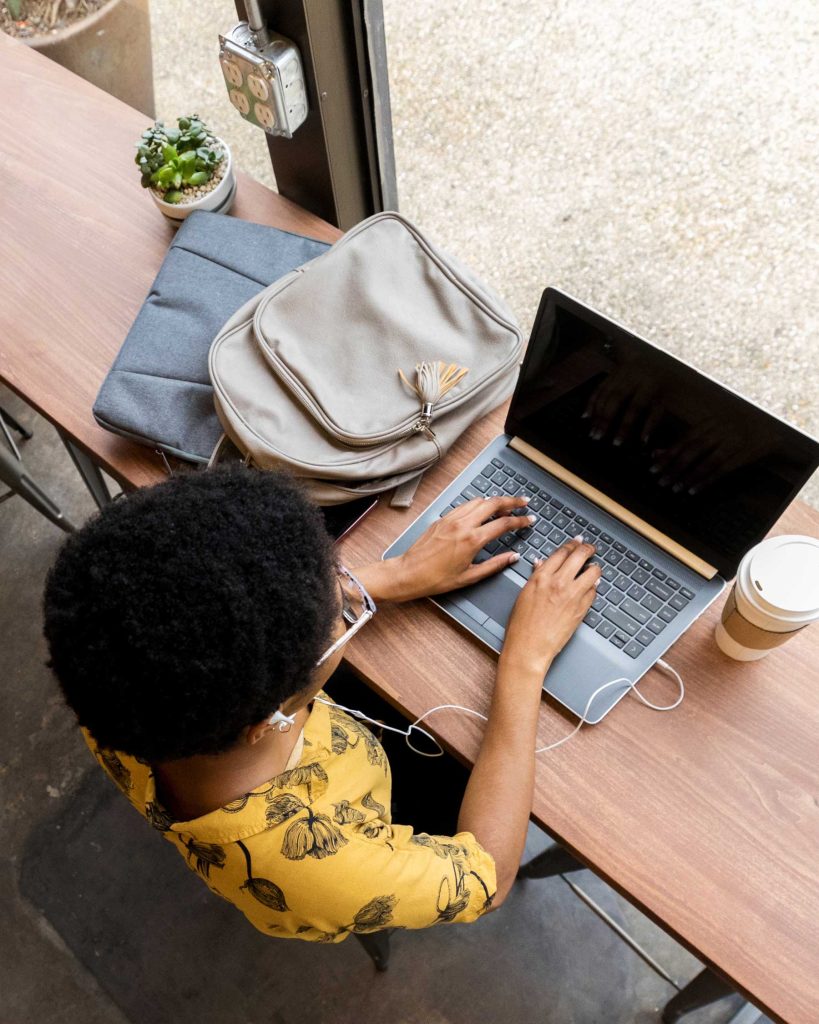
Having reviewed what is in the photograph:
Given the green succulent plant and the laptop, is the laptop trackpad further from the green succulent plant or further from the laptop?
the green succulent plant

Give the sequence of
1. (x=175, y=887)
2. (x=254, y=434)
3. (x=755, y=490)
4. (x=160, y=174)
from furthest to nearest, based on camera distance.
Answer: (x=175, y=887)
(x=160, y=174)
(x=254, y=434)
(x=755, y=490)

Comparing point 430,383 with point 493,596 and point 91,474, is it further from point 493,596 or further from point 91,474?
point 91,474

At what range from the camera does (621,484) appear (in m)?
0.99

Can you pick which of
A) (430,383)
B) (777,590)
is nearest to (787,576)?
(777,590)

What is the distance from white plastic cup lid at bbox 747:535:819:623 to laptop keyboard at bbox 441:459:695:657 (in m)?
0.12

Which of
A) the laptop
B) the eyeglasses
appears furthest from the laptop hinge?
the eyeglasses

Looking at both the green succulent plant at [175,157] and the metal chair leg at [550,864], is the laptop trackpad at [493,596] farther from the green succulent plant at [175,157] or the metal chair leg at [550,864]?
the green succulent plant at [175,157]

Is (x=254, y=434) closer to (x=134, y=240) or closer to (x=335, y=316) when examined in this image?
(x=335, y=316)

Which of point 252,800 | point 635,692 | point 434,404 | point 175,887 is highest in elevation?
point 434,404

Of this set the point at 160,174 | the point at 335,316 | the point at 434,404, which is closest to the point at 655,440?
the point at 434,404

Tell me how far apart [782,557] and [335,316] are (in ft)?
1.95

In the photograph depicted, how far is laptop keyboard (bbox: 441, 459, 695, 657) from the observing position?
965 mm

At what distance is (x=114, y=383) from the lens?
1.08 meters

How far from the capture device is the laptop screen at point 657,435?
2.75 feet
